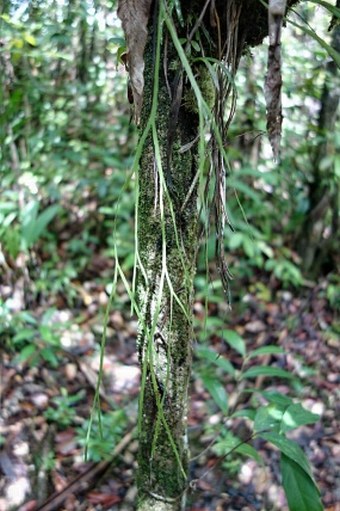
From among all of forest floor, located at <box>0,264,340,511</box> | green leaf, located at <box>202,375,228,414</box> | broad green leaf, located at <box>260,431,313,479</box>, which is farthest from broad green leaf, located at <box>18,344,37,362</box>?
broad green leaf, located at <box>260,431,313,479</box>

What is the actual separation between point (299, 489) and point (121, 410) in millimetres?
1018

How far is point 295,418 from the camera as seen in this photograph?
1.51 metres

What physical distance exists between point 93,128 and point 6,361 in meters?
1.53

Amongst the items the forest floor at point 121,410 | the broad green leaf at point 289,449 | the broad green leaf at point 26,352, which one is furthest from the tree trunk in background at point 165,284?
the broad green leaf at point 26,352

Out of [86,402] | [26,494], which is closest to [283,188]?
[86,402]

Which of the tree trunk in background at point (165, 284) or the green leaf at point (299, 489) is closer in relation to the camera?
the tree trunk in background at point (165, 284)

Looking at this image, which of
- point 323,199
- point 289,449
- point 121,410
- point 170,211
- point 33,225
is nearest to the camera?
point 170,211

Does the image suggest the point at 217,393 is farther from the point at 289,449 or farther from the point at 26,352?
the point at 26,352

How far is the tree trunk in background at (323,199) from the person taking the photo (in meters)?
3.01

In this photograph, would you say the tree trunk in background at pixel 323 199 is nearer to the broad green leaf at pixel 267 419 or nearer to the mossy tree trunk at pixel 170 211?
the broad green leaf at pixel 267 419

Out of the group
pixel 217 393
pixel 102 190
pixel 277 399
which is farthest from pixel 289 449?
pixel 102 190

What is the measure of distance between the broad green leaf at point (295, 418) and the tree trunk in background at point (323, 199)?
70.5 inches

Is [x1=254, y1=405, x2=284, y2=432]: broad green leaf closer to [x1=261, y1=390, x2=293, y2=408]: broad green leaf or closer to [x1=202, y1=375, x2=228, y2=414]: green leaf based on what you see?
[x1=261, y1=390, x2=293, y2=408]: broad green leaf

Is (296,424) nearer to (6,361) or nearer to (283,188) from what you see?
(6,361)
